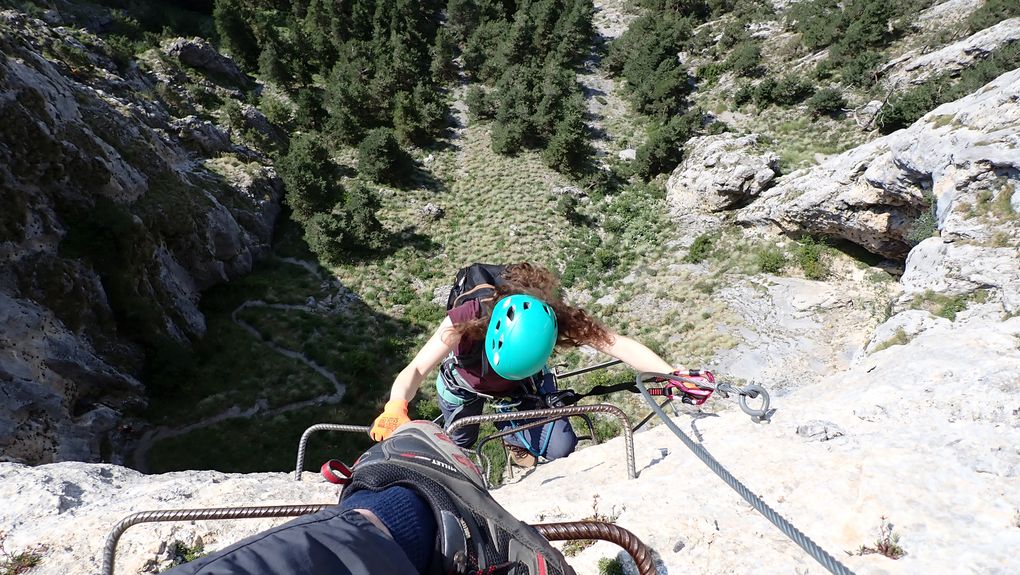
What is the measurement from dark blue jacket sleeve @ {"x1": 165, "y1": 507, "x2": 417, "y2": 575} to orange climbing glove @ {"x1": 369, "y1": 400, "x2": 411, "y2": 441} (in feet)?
5.21

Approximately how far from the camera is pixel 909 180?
40.2 ft

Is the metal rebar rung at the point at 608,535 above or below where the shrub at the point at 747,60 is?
below

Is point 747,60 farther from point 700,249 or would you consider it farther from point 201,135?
point 201,135

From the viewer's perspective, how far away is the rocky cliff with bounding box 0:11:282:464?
1005 centimetres

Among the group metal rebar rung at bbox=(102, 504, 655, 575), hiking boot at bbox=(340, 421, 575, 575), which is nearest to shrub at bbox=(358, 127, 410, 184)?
metal rebar rung at bbox=(102, 504, 655, 575)

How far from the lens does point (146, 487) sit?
4.09 meters

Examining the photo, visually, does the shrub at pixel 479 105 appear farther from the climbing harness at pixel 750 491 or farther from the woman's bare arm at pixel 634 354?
the climbing harness at pixel 750 491

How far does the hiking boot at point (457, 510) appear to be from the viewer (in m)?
1.79

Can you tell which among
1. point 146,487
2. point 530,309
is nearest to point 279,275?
point 146,487

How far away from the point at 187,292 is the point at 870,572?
23.1 metres

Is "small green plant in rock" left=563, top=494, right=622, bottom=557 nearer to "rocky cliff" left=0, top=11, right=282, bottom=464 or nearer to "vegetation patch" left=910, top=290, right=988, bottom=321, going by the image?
"vegetation patch" left=910, top=290, right=988, bottom=321

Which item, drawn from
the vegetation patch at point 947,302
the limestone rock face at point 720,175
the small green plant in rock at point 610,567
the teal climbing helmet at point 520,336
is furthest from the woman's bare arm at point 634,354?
the limestone rock face at point 720,175

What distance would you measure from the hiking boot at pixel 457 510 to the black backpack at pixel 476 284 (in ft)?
6.80

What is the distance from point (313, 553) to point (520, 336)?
2.19 meters
